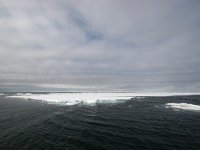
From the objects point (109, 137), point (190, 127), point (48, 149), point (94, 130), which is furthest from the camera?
point (190, 127)

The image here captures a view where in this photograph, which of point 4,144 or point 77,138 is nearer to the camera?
point 4,144

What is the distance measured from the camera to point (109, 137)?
19.9 metres

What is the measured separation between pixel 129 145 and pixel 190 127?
13.2 m

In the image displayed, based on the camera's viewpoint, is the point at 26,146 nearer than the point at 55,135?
Yes

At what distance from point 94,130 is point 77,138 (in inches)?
171

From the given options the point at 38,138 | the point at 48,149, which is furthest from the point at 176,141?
the point at 38,138

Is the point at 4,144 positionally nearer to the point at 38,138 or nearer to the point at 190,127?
the point at 38,138

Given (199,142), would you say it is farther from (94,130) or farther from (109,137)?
(94,130)

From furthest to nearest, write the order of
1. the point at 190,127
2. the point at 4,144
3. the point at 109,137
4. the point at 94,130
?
the point at 190,127 < the point at 94,130 < the point at 109,137 < the point at 4,144

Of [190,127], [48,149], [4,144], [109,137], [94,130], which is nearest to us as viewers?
[48,149]

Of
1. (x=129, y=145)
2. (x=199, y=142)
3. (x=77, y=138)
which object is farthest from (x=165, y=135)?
(x=77, y=138)

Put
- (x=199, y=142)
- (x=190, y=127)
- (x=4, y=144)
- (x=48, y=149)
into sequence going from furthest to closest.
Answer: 1. (x=190, y=127)
2. (x=199, y=142)
3. (x=4, y=144)
4. (x=48, y=149)

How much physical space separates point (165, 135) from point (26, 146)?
16.1m

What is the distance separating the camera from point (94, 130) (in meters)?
23.2
